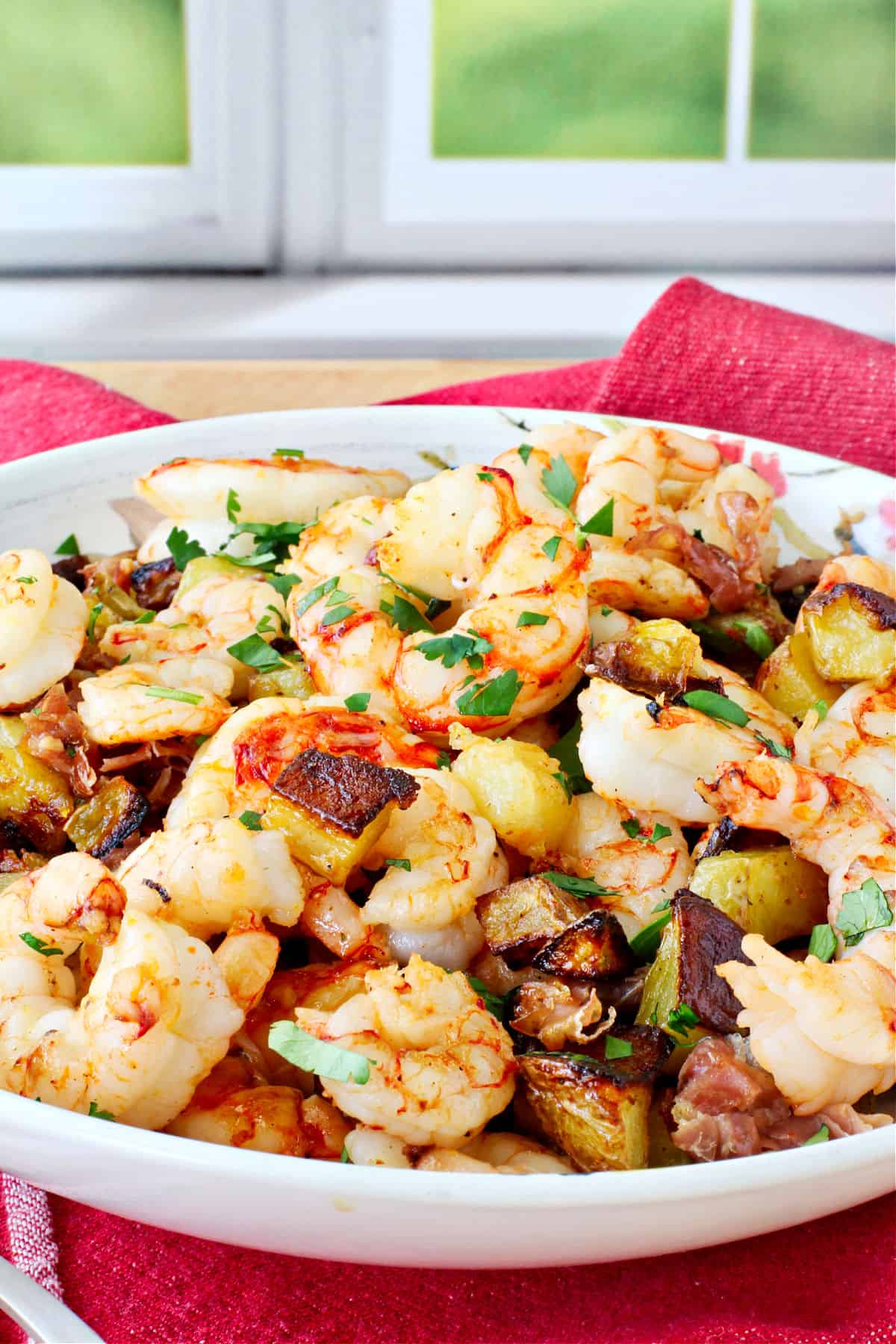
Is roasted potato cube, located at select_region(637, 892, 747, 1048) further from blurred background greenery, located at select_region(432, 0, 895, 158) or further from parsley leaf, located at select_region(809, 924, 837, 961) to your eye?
blurred background greenery, located at select_region(432, 0, 895, 158)

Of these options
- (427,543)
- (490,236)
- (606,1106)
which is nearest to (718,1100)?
(606,1106)

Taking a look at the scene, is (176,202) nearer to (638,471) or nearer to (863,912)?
(638,471)

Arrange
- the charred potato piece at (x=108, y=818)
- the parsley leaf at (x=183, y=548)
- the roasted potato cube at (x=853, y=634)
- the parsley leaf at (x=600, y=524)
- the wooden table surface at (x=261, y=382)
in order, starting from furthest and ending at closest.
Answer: the wooden table surface at (x=261, y=382)
the parsley leaf at (x=183, y=548)
the parsley leaf at (x=600, y=524)
the roasted potato cube at (x=853, y=634)
the charred potato piece at (x=108, y=818)

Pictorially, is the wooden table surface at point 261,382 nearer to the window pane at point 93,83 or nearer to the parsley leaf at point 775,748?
the window pane at point 93,83

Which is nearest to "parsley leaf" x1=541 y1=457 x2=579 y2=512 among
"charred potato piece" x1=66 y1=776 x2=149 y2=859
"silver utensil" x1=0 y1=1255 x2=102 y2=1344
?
"charred potato piece" x1=66 y1=776 x2=149 y2=859

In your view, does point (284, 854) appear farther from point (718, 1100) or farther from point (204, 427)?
point (204, 427)

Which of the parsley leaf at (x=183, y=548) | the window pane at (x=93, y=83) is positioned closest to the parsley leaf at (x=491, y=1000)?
the parsley leaf at (x=183, y=548)

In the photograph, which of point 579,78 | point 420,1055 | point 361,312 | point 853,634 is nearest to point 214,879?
point 420,1055
